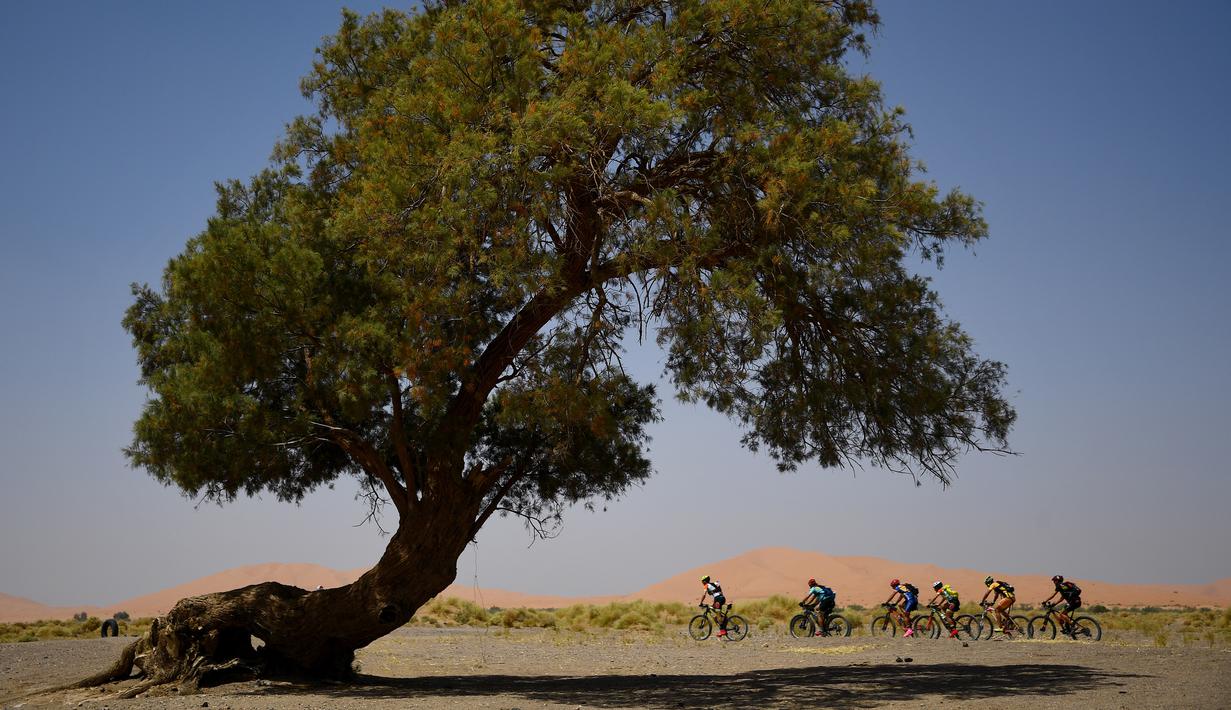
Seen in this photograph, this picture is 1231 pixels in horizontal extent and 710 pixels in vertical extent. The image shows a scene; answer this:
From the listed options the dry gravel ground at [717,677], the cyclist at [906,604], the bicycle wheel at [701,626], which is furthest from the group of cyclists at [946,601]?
the dry gravel ground at [717,677]

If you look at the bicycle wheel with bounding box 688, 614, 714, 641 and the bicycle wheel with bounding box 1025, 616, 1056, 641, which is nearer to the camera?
the bicycle wheel with bounding box 1025, 616, 1056, 641

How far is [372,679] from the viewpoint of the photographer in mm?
15031

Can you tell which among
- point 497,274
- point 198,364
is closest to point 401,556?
point 198,364

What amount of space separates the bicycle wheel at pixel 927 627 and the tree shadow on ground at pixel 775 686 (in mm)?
8136

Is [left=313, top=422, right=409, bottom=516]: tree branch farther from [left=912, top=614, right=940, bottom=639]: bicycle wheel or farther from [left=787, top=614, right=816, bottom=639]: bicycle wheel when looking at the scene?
[left=912, top=614, right=940, bottom=639]: bicycle wheel

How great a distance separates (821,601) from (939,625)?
3.57 m

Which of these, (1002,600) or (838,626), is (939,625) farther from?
(838,626)

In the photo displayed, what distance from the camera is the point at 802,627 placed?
24.5 meters

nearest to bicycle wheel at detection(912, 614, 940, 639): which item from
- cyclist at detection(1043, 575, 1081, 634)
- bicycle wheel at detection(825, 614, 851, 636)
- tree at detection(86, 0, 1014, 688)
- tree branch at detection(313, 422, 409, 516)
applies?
bicycle wheel at detection(825, 614, 851, 636)

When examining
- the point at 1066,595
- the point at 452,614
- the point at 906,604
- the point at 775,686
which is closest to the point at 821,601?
the point at 906,604

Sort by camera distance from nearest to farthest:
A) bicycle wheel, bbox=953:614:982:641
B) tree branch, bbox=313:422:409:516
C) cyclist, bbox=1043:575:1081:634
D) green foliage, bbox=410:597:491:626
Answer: tree branch, bbox=313:422:409:516 → cyclist, bbox=1043:575:1081:634 → bicycle wheel, bbox=953:614:982:641 → green foliage, bbox=410:597:491:626

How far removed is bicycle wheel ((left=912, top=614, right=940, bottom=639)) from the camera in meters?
24.0

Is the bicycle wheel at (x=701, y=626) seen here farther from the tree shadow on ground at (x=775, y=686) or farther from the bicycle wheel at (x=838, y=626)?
the tree shadow on ground at (x=775, y=686)

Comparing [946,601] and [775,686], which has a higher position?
[946,601]
